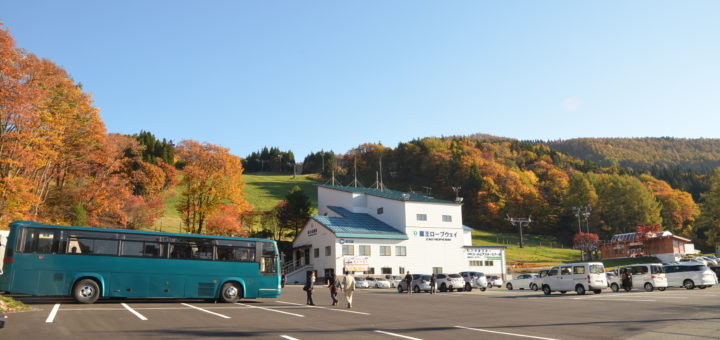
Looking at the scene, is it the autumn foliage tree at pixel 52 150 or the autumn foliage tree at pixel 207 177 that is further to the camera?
the autumn foliage tree at pixel 207 177

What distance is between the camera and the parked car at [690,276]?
93.6 feet

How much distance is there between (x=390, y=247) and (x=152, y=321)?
39.3 m

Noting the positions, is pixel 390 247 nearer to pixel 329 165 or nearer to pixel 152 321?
pixel 152 321

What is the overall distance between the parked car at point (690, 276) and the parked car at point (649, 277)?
2.16ft

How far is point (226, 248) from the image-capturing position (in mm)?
21391

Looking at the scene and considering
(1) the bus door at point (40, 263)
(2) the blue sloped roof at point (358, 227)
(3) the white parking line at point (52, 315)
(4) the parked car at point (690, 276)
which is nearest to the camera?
(3) the white parking line at point (52, 315)

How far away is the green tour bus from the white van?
17367 millimetres

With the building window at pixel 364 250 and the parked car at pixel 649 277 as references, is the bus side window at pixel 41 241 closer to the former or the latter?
the parked car at pixel 649 277

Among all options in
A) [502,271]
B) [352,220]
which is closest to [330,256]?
[352,220]

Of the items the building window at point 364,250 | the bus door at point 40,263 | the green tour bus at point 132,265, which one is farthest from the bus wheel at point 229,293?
the building window at point 364,250

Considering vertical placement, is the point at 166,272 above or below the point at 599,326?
above

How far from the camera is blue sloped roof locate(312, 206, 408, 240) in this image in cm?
4997

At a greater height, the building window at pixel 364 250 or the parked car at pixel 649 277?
the building window at pixel 364 250

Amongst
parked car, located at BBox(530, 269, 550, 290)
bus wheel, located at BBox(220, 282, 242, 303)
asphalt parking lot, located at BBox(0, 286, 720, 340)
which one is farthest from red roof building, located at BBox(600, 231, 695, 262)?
bus wheel, located at BBox(220, 282, 242, 303)
